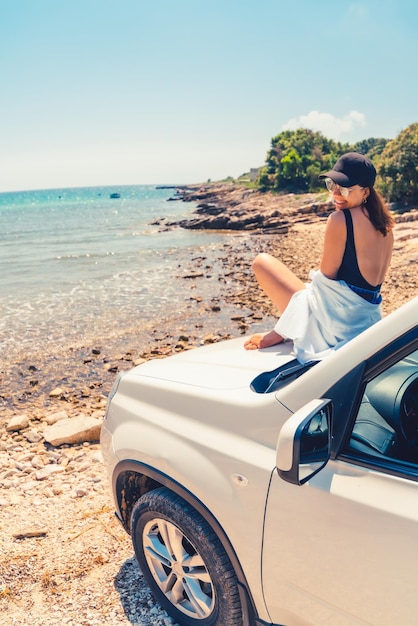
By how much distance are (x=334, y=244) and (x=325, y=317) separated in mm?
517

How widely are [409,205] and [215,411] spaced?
1135 inches

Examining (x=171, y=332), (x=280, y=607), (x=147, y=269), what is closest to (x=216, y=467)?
(x=280, y=607)

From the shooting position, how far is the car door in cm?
162

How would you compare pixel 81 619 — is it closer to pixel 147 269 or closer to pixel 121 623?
pixel 121 623

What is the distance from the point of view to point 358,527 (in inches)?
67.1

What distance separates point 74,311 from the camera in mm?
12922

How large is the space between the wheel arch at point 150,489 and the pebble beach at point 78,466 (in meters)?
0.61

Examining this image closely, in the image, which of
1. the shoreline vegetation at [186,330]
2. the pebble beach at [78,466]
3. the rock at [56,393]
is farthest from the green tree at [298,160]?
the rock at [56,393]

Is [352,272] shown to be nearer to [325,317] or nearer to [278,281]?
[325,317]

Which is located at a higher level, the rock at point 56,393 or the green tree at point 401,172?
the green tree at point 401,172

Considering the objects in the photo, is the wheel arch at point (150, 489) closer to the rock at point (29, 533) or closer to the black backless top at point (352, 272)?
the rock at point (29, 533)

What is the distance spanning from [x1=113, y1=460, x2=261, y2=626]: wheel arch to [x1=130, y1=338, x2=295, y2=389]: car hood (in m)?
0.47

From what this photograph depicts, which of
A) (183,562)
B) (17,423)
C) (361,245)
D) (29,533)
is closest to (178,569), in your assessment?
(183,562)

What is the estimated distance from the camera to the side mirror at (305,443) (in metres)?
1.64
